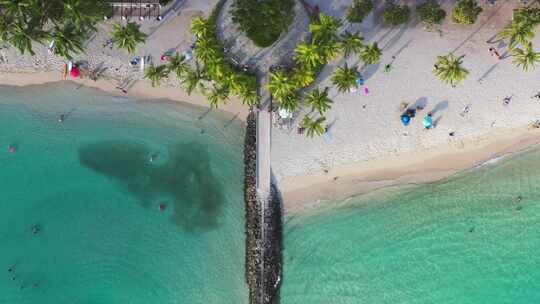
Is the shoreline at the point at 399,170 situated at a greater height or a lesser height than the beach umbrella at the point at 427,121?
lesser

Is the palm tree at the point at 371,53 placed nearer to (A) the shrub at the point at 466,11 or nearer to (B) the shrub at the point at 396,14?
(B) the shrub at the point at 396,14

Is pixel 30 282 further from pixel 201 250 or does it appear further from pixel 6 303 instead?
pixel 201 250

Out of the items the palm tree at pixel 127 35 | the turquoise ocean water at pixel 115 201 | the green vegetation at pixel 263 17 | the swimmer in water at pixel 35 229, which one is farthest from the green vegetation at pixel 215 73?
the swimmer in water at pixel 35 229

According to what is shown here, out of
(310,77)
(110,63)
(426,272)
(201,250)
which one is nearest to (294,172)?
(310,77)

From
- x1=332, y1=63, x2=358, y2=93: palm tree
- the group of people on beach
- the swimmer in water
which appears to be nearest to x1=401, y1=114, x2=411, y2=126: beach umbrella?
the group of people on beach

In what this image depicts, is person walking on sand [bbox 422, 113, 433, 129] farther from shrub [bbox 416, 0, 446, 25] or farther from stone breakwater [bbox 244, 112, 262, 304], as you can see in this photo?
stone breakwater [bbox 244, 112, 262, 304]

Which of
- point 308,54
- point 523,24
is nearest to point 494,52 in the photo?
point 523,24
